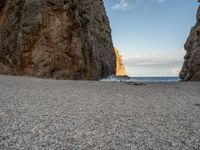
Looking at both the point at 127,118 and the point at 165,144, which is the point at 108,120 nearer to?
the point at 127,118

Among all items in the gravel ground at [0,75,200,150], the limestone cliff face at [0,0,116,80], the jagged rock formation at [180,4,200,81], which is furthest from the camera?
the jagged rock formation at [180,4,200,81]

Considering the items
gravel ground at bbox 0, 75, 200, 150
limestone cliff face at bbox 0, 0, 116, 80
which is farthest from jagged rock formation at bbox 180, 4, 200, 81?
gravel ground at bbox 0, 75, 200, 150

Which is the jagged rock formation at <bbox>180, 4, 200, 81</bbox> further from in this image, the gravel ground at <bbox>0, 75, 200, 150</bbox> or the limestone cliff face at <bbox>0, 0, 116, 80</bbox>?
the gravel ground at <bbox>0, 75, 200, 150</bbox>

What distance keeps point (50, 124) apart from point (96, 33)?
29118 millimetres

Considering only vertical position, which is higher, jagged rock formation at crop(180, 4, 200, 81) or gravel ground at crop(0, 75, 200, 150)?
jagged rock formation at crop(180, 4, 200, 81)

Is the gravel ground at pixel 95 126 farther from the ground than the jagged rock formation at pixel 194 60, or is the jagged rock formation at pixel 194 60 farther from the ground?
the jagged rock formation at pixel 194 60

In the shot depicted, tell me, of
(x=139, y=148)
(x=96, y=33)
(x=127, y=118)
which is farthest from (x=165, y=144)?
(x=96, y=33)

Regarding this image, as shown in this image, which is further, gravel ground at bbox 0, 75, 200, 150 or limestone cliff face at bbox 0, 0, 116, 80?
limestone cliff face at bbox 0, 0, 116, 80

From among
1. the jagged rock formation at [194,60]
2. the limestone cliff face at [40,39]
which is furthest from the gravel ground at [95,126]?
the jagged rock formation at [194,60]

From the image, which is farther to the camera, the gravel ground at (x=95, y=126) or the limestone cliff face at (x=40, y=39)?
the limestone cliff face at (x=40, y=39)

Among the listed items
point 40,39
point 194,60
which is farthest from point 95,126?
point 194,60

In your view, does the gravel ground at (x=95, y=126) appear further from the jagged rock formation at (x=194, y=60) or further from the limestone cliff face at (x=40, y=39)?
the jagged rock formation at (x=194, y=60)

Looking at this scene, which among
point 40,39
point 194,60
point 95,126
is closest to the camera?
point 95,126

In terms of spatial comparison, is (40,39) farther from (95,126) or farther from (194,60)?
(95,126)
